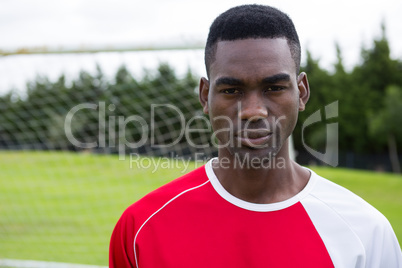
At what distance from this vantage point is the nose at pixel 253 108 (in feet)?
4.60

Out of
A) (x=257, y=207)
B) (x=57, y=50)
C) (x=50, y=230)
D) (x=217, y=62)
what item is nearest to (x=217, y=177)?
(x=257, y=207)

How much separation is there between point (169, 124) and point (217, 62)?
370cm

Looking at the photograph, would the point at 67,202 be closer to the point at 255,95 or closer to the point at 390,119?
the point at 255,95

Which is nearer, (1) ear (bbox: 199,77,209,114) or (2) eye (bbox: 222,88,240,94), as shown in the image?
(2) eye (bbox: 222,88,240,94)

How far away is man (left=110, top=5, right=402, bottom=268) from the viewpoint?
4.71ft

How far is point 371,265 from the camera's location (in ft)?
4.79

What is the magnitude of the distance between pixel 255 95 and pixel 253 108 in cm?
5

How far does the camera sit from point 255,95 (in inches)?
56.0

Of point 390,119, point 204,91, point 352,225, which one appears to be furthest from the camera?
point 390,119

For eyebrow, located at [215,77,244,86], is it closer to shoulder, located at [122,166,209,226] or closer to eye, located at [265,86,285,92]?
eye, located at [265,86,285,92]

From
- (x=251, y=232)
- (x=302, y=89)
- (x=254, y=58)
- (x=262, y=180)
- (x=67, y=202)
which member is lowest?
(x=67, y=202)

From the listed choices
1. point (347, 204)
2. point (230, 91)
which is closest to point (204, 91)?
point (230, 91)

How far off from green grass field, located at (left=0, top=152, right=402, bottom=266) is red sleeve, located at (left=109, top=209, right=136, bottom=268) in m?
3.69

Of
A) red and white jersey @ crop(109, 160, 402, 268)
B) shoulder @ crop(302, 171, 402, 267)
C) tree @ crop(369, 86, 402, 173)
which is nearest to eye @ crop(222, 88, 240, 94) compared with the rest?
red and white jersey @ crop(109, 160, 402, 268)
